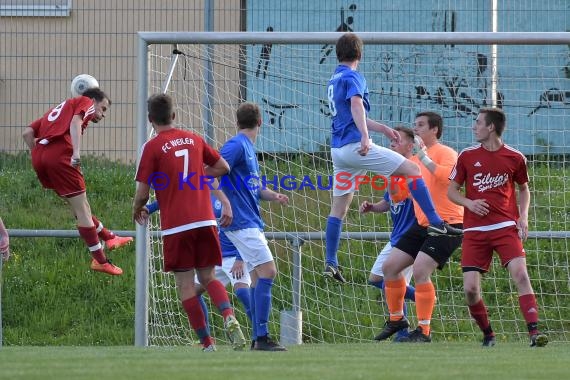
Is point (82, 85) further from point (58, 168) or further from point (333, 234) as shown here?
point (333, 234)

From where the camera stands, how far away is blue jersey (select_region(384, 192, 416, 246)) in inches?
443

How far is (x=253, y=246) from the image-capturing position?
978cm

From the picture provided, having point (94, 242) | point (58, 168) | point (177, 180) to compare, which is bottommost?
point (94, 242)

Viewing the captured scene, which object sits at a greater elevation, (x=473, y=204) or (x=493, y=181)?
(x=493, y=181)

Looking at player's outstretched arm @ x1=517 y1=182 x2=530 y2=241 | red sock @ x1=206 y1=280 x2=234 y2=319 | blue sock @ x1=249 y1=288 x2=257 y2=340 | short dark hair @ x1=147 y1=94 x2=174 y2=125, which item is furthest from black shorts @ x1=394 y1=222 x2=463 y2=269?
short dark hair @ x1=147 y1=94 x2=174 y2=125

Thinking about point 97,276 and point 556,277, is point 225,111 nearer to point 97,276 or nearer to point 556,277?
point 97,276

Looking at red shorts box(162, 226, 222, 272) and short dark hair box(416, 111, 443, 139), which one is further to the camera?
short dark hair box(416, 111, 443, 139)

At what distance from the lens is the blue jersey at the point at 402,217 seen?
11.2 metres

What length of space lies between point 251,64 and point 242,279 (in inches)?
110

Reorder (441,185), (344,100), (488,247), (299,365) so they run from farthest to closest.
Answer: (441,185)
(344,100)
(488,247)
(299,365)

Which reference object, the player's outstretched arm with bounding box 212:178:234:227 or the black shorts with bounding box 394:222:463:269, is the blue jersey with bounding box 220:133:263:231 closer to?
the player's outstretched arm with bounding box 212:178:234:227

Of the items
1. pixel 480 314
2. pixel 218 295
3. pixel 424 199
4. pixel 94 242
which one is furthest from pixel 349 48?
pixel 94 242

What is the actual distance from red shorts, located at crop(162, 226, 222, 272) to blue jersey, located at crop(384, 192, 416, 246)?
8.90ft

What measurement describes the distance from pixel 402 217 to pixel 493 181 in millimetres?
1632
